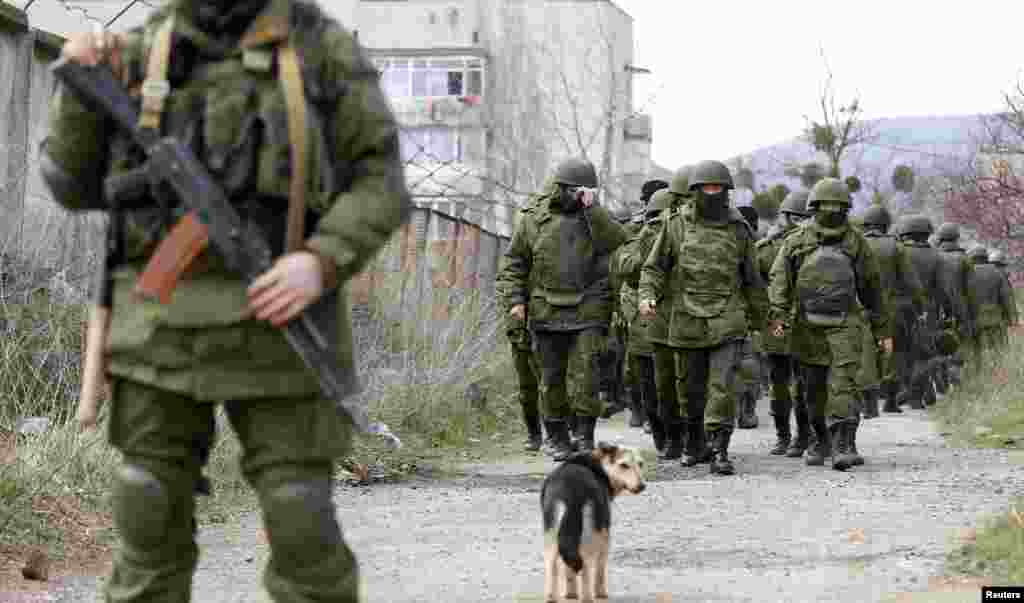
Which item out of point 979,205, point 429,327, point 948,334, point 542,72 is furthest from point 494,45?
point 429,327

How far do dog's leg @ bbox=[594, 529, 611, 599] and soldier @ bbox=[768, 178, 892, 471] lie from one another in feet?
17.3

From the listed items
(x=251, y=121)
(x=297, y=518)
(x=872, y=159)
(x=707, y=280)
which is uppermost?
(x=872, y=159)

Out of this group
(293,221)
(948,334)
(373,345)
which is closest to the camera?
(293,221)

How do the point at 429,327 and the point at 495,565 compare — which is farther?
the point at 429,327

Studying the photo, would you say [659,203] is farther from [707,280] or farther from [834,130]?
[834,130]

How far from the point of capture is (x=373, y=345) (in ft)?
41.6

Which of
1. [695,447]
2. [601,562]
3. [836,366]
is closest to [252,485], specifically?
[601,562]

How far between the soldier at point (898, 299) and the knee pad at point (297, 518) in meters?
11.4

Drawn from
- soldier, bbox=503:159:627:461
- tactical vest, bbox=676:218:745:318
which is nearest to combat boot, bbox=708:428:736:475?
tactical vest, bbox=676:218:745:318

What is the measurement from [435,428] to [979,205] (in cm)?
1315

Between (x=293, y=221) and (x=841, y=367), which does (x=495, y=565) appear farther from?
(x=841, y=367)

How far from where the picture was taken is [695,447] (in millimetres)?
11922

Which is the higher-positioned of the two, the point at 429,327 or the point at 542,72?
the point at 542,72

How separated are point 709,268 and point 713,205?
41 centimetres
